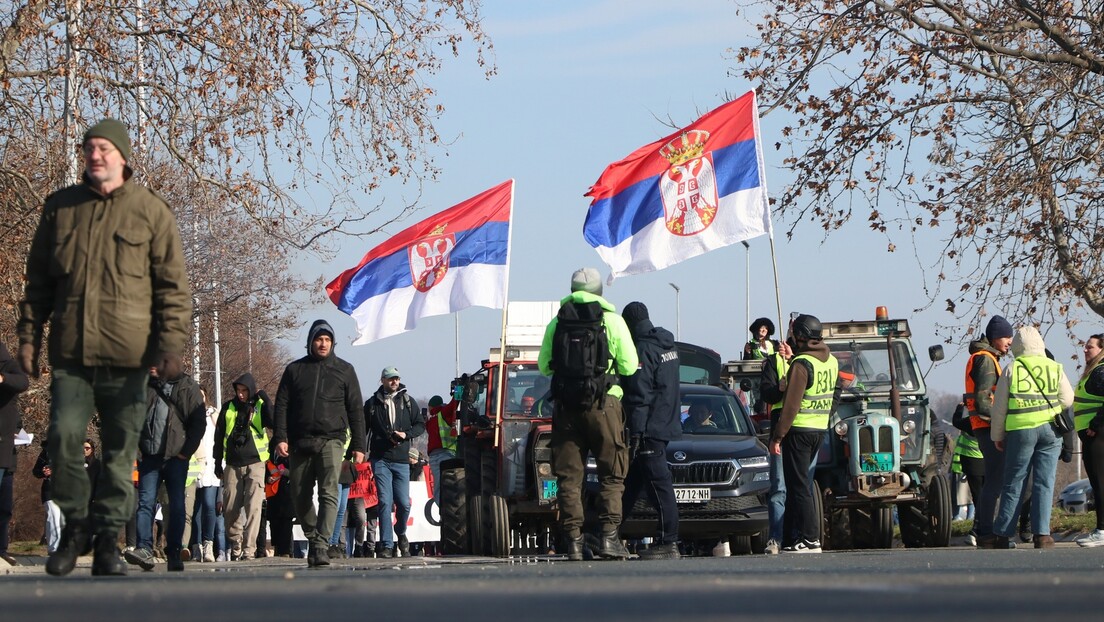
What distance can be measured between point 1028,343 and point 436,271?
6173 millimetres

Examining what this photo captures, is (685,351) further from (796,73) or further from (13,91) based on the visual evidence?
(13,91)

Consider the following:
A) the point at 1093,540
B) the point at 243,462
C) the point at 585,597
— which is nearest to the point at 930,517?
the point at 1093,540

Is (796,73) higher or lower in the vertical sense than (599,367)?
higher

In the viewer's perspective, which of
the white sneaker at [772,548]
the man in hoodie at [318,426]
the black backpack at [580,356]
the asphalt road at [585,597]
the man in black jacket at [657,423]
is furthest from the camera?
the white sneaker at [772,548]

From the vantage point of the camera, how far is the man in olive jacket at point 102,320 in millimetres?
8586

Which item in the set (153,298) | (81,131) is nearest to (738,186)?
(81,131)

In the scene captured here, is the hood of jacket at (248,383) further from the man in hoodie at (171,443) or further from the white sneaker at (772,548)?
the white sneaker at (772,548)

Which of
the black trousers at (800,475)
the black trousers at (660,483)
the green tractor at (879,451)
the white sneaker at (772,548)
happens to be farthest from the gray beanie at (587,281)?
the green tractor at (879,451)

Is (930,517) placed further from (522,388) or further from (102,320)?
(102,320)

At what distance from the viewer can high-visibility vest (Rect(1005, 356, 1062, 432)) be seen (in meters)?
14.1

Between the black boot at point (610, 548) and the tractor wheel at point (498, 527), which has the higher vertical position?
the tractor wheel at point (498, 527)

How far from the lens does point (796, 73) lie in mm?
21062

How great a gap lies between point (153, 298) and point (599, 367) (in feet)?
13.1

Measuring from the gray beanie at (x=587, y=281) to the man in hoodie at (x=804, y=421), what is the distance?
6.67ft
